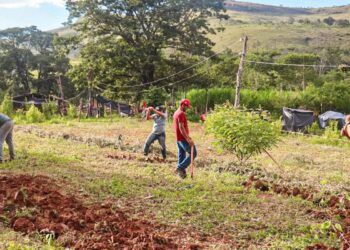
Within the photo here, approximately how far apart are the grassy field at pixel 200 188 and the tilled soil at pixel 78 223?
0.27m

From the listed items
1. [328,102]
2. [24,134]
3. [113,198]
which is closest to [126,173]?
[113,198]

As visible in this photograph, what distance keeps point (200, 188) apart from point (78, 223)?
307 cm

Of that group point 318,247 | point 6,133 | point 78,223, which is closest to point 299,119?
point 6,133

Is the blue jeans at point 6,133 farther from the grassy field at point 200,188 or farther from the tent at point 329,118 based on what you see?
the tent at point 329,118

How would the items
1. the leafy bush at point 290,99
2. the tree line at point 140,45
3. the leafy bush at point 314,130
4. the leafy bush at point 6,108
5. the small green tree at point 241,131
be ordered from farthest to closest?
the tree line at point 140,45 < the leafy bush at point 290,99 < the leafy bush at point 6,108 < the leafy bush at point 314,130 < the small green tree at point 241,131

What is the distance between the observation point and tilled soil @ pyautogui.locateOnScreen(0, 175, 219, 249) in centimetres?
544

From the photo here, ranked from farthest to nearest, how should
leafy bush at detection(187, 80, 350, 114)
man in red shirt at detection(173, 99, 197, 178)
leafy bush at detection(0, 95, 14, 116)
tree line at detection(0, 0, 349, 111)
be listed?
1. tree line at detection(0, 0, 349, 111)
2. leafy bush at detection(187, 80, 350, 114)
3. leafy bush at detection(0, 95, 14, 116)
4. man in red shirt at detection(173, 99, 197, 178)

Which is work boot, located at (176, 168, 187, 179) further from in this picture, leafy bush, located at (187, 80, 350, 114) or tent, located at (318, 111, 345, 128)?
leafy bush, located at (187, 80, 350, 114)

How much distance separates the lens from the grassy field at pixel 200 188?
6.12 m

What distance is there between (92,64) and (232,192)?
80.0ft

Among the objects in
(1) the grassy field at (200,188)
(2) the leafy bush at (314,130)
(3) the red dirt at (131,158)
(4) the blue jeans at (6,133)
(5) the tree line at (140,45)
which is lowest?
(2) the leafy bush at (314,130)

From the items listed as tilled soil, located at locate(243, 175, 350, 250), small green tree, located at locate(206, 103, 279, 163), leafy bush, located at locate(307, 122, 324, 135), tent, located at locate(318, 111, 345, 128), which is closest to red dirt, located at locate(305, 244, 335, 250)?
tilled soil, located at locate(243, 175, 350, 250)

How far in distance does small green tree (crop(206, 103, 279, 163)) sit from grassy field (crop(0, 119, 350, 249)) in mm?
485

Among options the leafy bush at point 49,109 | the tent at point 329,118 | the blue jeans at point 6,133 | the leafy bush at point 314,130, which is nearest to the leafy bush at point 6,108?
the leafy bush at point 49,109
